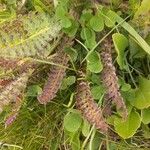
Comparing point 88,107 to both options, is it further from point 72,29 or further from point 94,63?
point 72,29

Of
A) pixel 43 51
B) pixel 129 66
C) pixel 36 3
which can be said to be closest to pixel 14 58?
pixel 43 51

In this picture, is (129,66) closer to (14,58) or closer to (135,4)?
(135,4)

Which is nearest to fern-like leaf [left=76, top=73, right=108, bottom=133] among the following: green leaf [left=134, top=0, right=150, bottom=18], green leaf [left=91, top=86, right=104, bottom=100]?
green leaf [left=91, top=86, right=104, bottom=100]

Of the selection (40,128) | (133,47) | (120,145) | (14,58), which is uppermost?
(133,47)

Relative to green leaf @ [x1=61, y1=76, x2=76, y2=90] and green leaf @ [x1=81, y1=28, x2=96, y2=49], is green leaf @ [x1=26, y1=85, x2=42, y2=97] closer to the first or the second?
green leaf @ [x1=61, y1=76, x2=76, y2=90]

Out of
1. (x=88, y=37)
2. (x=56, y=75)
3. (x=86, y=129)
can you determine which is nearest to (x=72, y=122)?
(x=86, y=129)

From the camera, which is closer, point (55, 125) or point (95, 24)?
point (95, 24)
